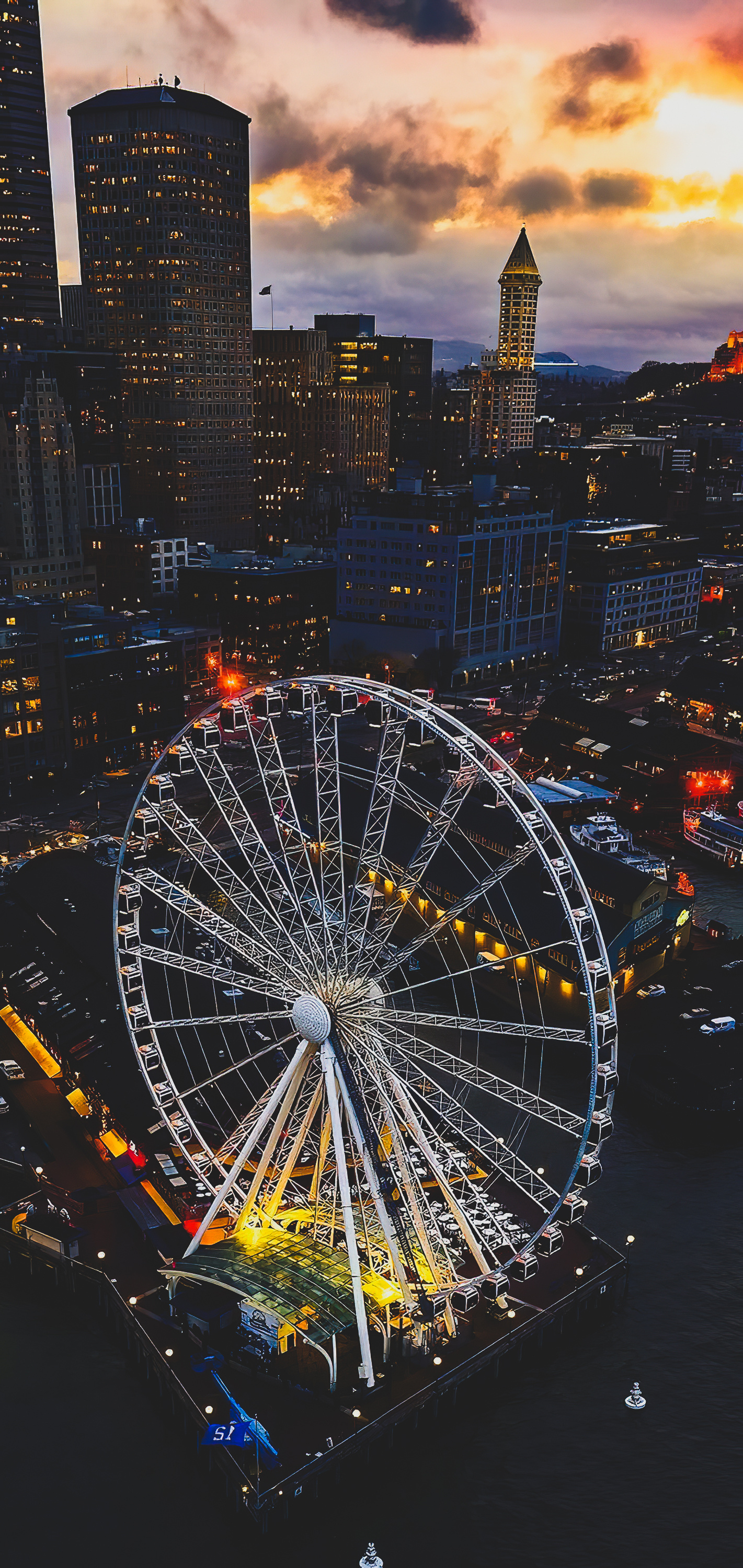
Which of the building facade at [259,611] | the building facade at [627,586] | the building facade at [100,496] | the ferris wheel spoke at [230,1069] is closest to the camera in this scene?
the ferris wheel spoke at [230,1069]

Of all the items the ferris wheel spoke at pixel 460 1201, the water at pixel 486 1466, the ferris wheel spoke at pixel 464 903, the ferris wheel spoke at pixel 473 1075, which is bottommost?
the water at pixel 486 1466

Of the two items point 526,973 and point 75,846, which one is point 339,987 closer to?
point 526,973

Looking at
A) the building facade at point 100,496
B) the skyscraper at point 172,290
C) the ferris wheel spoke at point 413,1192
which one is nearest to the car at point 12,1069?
the ferris wheel spoke at point 413,1192

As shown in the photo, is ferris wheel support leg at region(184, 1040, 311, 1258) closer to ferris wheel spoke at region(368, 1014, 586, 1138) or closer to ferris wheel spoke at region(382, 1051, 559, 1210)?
ferris wheel spoke at region(368, 1014, 586, 1138)

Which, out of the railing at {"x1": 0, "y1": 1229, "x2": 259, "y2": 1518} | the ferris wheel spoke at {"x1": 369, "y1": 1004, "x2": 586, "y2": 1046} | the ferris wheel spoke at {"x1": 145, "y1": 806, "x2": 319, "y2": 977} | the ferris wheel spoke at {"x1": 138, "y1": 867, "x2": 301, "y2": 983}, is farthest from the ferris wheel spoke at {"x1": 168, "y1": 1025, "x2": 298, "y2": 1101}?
the railing at {"x1": 0, "y1": 1229, "x2": 259, "y2": 1518}

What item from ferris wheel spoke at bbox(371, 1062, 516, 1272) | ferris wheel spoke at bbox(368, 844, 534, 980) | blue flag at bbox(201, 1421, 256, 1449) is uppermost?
ferris wheel spoke at bbox(368, 844, 534, 980)

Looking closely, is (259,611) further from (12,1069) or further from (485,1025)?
(485,1025)

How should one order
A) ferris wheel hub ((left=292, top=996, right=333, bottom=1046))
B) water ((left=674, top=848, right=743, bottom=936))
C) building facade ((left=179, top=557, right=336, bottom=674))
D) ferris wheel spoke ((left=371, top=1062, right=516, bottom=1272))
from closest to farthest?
ferris wheel hub ((left=292, top=996, right=333, bottom=1046)) < ferris wheel spoke ((left=371, top=1062, right=516, bottom=1272)) < water ((left=674, top=848, right=743, bottom=936)) < building facade ((left=179, top=557, right=336, bottom=674))

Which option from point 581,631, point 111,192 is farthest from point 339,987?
point 111,192

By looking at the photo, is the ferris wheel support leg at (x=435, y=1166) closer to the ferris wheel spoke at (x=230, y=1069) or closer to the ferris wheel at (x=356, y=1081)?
the ferris wheel at (x=356, y=1081)
